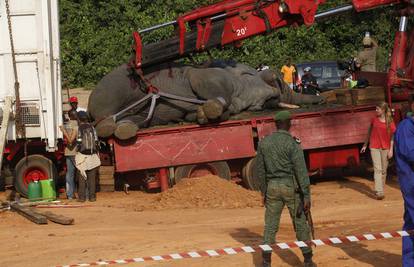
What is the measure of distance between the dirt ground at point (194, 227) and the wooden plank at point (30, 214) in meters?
0.10

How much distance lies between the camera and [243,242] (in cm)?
1213

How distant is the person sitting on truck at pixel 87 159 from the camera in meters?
16.5

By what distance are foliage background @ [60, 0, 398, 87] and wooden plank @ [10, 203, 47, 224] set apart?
55.3 ft

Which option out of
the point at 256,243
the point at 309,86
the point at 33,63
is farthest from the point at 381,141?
the point at 33,63

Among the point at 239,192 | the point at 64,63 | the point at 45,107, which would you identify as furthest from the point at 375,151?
the point at 64,63

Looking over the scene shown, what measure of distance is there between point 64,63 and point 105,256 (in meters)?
21.2

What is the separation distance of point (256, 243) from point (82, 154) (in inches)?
219

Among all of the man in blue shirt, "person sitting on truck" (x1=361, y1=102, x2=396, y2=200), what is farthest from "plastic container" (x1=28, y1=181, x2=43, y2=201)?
the man in blue shirt

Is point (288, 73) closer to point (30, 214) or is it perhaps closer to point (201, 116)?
point (201, 116)

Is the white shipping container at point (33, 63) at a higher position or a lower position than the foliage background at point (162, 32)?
lower

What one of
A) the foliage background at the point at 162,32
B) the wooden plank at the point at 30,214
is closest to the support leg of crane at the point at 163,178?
the wooden plank at the point at 30,214

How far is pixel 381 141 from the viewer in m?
16.2

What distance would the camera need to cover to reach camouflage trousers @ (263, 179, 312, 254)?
10.2 m

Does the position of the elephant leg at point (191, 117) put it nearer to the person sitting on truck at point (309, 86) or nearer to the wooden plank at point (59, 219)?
the wooden plank at point (59, 219)
